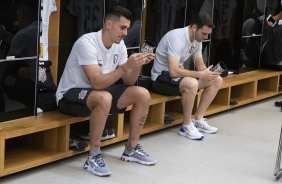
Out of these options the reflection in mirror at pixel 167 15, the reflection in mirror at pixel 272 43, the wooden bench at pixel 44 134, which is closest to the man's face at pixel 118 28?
the wooden bench at pixel 44 134

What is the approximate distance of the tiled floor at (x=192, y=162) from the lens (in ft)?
12.9

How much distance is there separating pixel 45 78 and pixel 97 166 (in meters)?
0.97

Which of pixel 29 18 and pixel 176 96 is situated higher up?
pixel 29 18

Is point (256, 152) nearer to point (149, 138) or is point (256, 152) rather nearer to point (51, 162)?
point (149, 138)

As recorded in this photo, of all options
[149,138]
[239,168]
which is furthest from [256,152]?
[149,138]

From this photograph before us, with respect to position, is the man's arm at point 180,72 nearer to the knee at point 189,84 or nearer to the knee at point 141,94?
the knee at point 189,84

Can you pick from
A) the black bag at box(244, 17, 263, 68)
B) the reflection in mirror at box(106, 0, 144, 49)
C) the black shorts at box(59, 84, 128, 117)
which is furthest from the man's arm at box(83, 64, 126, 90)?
the black bag at box(244, 17, 263, 68)

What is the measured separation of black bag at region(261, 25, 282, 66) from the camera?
7.25 meters

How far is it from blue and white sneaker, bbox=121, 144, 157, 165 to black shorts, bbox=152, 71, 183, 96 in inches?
39.8

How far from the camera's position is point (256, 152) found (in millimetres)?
4793

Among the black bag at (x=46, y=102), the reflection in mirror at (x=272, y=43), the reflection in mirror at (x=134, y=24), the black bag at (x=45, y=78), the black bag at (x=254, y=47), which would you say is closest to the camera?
the black bag at (x=46, y=102)

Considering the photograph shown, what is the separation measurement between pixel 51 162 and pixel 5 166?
1.60 ft

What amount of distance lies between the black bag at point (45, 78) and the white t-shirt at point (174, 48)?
1.08 metres

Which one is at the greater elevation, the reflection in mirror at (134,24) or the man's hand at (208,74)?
the reflection in mirror at (134,24)
